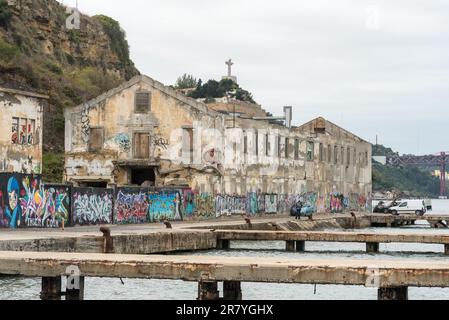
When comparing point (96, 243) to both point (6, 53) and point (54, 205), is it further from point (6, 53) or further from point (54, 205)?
point (6, 53)

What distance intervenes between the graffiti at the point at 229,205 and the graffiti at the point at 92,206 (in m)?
13.7

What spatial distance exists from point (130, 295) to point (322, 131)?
177 feet

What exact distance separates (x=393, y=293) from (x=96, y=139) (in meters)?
38.6

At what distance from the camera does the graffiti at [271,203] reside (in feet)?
205

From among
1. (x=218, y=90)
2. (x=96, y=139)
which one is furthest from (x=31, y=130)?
(x=218, y=90)

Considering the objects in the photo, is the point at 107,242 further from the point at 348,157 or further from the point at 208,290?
the point at 348,157

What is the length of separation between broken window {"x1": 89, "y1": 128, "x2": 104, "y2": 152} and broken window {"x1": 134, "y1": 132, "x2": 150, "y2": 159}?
2012mm

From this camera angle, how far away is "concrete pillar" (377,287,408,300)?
18.9m

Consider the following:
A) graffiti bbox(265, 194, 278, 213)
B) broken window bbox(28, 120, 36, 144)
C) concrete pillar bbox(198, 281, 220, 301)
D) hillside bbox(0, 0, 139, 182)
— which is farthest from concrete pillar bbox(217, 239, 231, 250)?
hillside bbox(0, 0, 139, 182)

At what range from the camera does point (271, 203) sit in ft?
207

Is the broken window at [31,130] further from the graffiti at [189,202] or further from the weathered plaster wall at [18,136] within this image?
the graffiti at [189,202]

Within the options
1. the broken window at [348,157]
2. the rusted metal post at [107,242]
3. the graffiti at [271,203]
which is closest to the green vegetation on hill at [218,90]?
the broken window at [348,157]

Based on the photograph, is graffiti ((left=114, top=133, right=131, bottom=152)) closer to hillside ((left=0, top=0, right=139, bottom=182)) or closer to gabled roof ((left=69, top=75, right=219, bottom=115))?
gabled roof ((left=69, top=75, right=219, bottom=115))

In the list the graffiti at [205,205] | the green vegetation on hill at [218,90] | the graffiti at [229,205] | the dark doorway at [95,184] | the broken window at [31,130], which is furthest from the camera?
the green vegetation on hill at [218,90]
